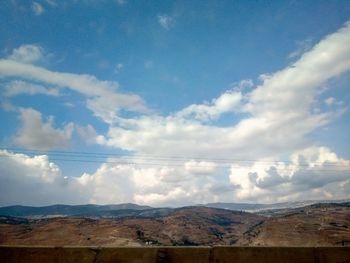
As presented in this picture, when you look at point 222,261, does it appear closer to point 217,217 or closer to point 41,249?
point 41,249

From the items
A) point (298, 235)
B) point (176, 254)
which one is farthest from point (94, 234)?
point (176, 254)

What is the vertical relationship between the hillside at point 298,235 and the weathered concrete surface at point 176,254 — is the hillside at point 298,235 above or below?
below

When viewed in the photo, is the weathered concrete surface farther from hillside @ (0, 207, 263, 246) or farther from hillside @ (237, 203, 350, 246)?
hillside @ (237, 203, 350, 246)

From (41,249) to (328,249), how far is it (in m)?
4.37

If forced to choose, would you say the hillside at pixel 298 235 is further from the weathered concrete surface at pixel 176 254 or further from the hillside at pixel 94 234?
the weathered concrete surface at pixel 176 254

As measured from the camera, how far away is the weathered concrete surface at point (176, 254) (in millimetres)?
4711

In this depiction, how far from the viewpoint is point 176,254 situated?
189 inches

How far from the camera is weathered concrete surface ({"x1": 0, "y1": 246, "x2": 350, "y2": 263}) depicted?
4.71 meters

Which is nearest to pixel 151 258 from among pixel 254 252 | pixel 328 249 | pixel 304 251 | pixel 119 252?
pixel 119 252

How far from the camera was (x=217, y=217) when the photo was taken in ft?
455

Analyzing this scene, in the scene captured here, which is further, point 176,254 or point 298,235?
point 298,235

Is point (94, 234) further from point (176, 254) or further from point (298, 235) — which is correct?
point (176, 254)

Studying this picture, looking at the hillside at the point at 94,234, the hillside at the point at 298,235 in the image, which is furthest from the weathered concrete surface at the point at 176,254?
the hillside at the point at 298,235

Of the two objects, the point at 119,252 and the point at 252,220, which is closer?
the point at 119,252
